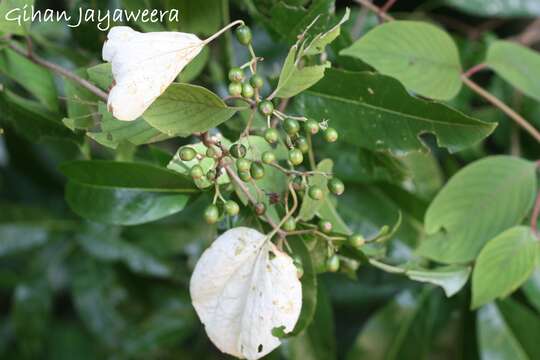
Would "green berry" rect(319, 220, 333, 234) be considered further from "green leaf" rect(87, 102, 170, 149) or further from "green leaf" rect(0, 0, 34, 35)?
"green leaf" rect(0, 0, 34, 35)

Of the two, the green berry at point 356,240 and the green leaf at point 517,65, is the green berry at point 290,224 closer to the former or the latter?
the green berry at point 356,240

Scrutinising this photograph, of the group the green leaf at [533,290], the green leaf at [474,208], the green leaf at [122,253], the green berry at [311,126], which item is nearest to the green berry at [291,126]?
the green berry at [311,126]

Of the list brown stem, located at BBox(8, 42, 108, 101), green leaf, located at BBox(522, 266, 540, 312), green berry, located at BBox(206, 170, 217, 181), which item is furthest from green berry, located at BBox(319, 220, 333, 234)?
green leaf, located at BBox(522, 266, 540, 312)

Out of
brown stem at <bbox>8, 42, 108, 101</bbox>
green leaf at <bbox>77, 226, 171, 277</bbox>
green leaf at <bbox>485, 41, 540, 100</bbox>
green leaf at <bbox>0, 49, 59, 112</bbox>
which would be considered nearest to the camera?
brown stem at <bbox>8, 42, 108, 101</bbox>

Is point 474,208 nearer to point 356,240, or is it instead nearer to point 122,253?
point 356,240

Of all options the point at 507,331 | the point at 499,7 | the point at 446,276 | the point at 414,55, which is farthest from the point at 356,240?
the point at 499,7

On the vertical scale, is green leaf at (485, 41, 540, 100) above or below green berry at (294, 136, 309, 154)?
below

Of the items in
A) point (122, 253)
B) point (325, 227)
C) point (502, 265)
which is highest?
point (325, 227)

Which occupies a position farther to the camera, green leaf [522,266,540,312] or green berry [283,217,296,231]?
green leaf [522,266,540,312]
